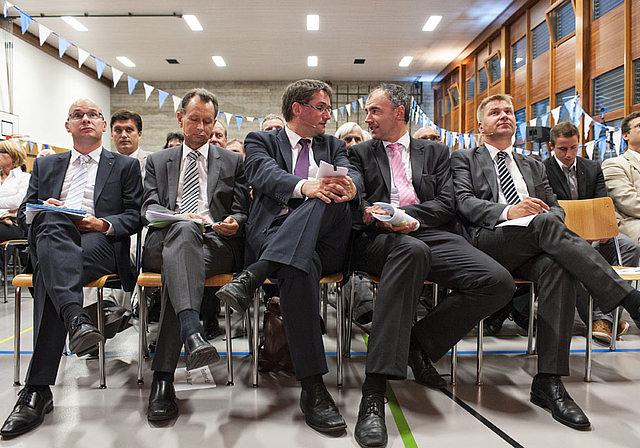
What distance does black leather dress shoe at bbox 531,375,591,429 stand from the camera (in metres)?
1.78

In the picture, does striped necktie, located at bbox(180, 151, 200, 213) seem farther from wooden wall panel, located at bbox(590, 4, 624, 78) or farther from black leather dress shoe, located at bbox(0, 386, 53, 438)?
wooden wall panel, located at bbox(590, 4, 624, 78)

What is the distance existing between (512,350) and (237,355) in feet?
5.27

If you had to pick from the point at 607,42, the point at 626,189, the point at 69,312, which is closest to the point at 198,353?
the point at 69,312

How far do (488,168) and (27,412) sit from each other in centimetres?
244

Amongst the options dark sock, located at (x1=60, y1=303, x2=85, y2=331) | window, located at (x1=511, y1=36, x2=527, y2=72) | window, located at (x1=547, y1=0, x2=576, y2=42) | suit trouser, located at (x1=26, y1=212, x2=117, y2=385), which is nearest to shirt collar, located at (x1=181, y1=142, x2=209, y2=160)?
suit trouser, located at (x1=26, y1=212, x2=117, y2=385)

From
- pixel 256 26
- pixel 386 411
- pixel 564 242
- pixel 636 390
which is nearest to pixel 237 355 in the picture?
pixel 386 411

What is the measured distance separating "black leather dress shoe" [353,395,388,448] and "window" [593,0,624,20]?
6.36 m

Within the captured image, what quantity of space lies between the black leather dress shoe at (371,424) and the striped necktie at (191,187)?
51.8 inches

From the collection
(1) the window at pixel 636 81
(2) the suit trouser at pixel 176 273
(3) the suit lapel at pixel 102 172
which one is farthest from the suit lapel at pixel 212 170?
(1) the window at pixel 636 81

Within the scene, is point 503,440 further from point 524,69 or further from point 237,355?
point 524,69

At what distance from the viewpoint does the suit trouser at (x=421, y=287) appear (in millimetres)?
1860

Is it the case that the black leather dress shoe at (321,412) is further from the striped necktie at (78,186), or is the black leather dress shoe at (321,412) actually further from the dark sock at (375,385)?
the striped necktie at (78,186)

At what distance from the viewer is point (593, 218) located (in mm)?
2676

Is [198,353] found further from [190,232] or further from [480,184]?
[480,184]
